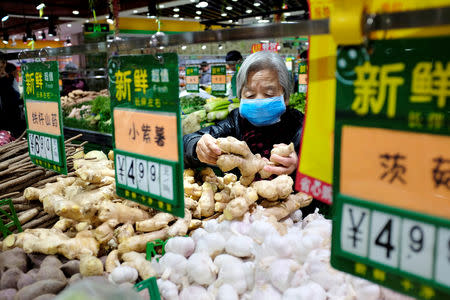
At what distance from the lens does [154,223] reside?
5.54 ft

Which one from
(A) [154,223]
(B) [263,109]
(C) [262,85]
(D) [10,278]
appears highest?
(C) [262,85]

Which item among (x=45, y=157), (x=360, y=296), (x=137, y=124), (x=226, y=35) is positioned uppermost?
(x=226, y=35)

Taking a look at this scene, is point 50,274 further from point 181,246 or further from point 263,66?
point 263,66

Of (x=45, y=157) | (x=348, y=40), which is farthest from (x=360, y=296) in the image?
(x=45, y=157)

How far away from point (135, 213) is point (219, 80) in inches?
223

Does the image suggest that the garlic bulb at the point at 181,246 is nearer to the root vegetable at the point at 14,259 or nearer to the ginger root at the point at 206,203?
the ginger root at the point at 206,203

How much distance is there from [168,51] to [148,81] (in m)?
0.12

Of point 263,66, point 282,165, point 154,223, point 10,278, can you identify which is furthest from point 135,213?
point 263,66

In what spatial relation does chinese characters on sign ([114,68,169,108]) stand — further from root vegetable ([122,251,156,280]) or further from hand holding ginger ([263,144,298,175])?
hand holding ginger ([263,144,298,175])

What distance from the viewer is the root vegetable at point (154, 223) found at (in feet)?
5.51

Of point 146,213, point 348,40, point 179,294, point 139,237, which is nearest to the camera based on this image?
point 348,40

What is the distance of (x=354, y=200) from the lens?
2.89 ft

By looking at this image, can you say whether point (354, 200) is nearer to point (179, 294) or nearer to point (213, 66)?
point (179, 294)

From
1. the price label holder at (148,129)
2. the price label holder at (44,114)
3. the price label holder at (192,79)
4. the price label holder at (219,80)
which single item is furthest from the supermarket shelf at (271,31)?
the price label holder at (192,79)
